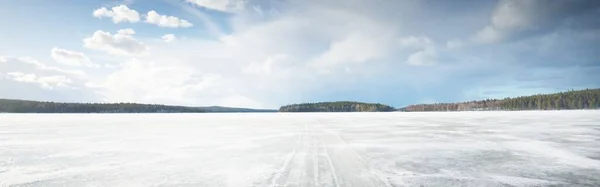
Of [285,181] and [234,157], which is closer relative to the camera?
[285,181]

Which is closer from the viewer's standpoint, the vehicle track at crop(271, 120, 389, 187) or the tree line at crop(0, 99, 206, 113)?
the vehicle track at crop(271, 120, 389, 187)

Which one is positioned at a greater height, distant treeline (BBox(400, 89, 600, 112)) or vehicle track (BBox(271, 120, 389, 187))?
distant treeline (BBox(400, 89, 600, 112))

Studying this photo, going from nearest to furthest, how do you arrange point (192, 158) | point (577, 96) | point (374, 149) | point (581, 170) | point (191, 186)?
point (191, 186) → point (581, 170) → point (192, 158) → point (374, 149) → point (577, 96)

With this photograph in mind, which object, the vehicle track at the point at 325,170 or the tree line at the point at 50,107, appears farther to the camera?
the tree line at the point at 50,107

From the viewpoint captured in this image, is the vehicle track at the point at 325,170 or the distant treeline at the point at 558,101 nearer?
the vehicle track at the point at 325,170

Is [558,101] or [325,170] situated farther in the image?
[558,101]

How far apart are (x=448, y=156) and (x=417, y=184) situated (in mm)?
4051

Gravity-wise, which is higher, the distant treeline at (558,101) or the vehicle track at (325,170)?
the distant treeline at (558,101)

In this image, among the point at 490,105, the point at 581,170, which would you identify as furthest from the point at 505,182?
the point at 490,105

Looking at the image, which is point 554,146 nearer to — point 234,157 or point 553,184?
point 553,184

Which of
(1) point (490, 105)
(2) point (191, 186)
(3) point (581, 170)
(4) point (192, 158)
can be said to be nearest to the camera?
(2) point (191, 186)

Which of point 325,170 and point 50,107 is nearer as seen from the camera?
point 325,170

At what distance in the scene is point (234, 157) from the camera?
9.84m

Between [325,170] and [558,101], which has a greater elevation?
[558,101]
